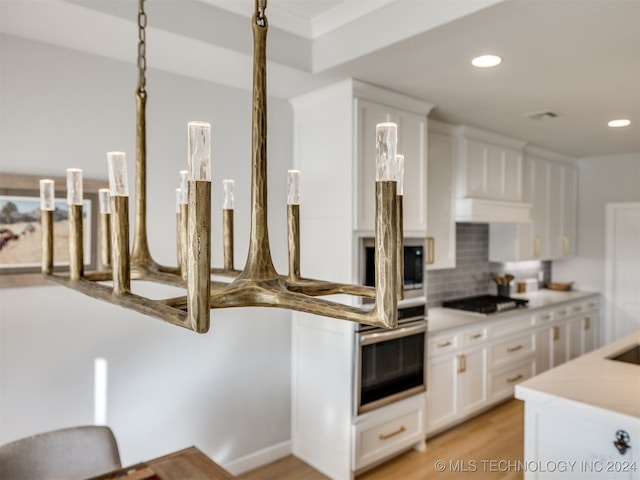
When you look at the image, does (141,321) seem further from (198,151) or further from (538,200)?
(538,200)

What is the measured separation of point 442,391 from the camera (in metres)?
3.45

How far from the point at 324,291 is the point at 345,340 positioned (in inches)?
72.2

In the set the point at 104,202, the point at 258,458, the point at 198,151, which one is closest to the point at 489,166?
the point at 258,458

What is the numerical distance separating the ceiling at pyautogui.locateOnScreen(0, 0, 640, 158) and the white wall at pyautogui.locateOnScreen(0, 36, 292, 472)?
17 cm

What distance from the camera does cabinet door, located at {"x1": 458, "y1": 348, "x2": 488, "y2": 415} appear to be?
3613 millimetres

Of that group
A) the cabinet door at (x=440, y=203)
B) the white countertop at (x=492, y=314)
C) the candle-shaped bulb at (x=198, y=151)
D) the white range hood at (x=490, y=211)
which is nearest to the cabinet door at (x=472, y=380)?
the white countertop at (x=492, y=314)

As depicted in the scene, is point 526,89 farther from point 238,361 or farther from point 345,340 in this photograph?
point 238,361

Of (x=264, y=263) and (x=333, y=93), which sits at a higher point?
(x=333, y=93)

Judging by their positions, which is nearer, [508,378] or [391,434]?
[391,434]

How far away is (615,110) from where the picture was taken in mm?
3377

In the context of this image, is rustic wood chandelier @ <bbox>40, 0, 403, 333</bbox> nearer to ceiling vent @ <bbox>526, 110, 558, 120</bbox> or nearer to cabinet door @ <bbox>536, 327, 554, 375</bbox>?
ceiling vent @ <bbox>526, 110, 558, 120</bbox>

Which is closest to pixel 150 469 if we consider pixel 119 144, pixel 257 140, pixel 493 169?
pixel 257 140

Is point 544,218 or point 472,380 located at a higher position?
point 544,218

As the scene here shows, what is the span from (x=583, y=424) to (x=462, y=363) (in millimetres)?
1605
